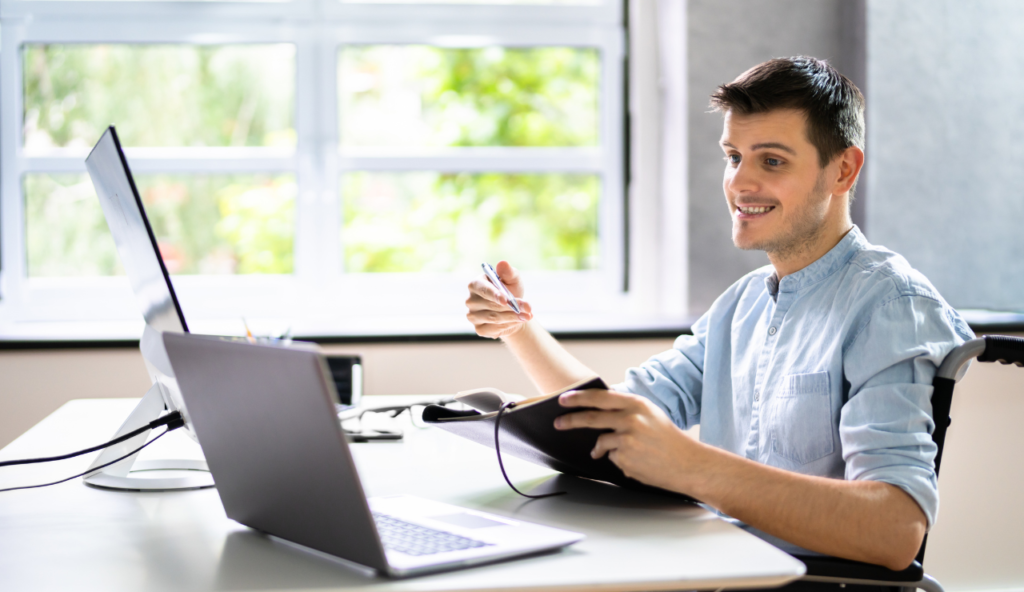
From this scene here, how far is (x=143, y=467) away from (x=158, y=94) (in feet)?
5.76

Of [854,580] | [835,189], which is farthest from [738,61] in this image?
[854,580]

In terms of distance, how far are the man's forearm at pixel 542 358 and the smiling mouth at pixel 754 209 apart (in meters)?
0.43

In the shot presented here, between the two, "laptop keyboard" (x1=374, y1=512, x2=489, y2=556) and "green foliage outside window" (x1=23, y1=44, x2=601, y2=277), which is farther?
"green foliage outside window" (x1=23, y1=44, x2=601, y2=277)

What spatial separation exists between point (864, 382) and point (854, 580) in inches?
10.8

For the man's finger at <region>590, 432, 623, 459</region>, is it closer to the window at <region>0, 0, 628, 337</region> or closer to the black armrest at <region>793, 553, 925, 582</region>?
the black armrest at <region>793, 553, 925, 582</region>

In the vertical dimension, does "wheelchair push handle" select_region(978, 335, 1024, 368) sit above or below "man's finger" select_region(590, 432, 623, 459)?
above

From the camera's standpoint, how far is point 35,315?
2703mm

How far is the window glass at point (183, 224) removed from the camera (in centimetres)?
272

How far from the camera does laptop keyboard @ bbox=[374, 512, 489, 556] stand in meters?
0.85

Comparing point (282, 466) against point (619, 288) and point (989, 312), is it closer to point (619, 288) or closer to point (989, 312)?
point (619, 288)

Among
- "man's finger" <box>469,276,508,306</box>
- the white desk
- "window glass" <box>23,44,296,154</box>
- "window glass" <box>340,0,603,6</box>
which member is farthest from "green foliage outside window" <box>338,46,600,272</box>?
the white desk

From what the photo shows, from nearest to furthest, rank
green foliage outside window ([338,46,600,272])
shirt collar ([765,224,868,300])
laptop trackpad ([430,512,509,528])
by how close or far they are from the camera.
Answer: laptop trackpad ([430,512,509,528]) → shirt collar ([765,224,868,300]) → green foliage outside window ([338,46,600,272])

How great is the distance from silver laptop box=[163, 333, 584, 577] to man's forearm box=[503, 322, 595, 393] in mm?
690

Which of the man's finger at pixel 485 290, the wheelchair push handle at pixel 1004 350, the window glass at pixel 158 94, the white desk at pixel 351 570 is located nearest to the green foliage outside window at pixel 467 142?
the window glass at pixel 158 94
